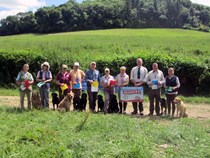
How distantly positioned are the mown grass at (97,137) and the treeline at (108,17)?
61216 millimetres

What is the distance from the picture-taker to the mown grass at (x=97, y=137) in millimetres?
6391

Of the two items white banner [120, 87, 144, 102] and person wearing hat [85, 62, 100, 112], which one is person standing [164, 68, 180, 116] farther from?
person wearing hat [85, 62, 100, 112]

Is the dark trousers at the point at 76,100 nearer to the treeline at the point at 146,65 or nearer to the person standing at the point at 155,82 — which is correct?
the person standing at the point at 155,82

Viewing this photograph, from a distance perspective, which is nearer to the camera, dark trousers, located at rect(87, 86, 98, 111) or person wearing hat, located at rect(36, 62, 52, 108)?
person wearing hat, located at rect(36, 62, 52, 108)

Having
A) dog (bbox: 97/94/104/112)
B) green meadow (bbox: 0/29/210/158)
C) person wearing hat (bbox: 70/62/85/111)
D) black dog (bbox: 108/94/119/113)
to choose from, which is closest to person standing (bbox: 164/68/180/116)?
green meadow (bbox: 0/29/210/158)

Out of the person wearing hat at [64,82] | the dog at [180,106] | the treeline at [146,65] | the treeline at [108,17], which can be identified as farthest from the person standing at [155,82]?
the treeline at [108,17]

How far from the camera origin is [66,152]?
20.7 feet

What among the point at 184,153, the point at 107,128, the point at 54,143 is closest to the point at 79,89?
the point at 107,128

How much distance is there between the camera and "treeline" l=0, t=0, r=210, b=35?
231 ft

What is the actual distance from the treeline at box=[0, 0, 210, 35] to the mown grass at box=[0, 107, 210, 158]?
2410 inches

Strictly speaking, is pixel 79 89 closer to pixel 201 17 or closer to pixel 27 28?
pixel 27 28

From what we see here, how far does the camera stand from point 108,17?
74812mm

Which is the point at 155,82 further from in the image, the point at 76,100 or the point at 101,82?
the point at 76,100

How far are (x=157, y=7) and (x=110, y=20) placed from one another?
2030cm
